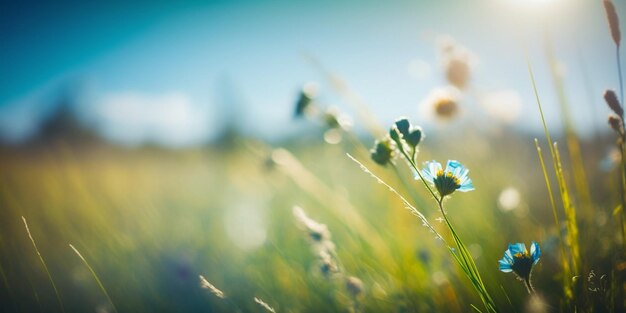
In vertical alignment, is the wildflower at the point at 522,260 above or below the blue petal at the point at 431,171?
below

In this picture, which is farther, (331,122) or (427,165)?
(331,122)

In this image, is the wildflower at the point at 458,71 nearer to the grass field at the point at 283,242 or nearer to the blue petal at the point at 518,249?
the grass field at the point at 283,242

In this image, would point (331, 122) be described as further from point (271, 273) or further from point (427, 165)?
point (271, 273)

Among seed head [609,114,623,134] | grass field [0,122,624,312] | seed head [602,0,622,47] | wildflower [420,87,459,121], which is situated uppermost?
wildflower [420,87,459,121]

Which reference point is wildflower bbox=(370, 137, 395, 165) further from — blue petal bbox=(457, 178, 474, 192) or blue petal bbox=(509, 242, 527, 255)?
blue petal bbox=(509, 242, 527, 255)

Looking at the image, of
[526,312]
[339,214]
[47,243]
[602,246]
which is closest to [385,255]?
[339,214]

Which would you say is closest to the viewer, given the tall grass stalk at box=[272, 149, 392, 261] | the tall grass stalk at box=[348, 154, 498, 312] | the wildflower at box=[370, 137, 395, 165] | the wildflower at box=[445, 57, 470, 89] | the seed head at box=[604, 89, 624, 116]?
the tall grass stalk at box=[348, 154, 498, 312]

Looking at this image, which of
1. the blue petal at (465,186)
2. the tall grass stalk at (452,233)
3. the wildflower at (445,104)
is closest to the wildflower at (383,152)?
the tall grass stalk at (452,233)

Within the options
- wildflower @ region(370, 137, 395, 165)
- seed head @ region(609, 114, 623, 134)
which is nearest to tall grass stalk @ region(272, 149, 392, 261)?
wildflower @ region(370, 137, 395, 165)

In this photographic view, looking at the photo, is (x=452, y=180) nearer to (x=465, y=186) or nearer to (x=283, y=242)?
(x=465, y=186)
